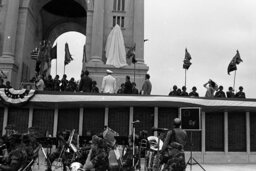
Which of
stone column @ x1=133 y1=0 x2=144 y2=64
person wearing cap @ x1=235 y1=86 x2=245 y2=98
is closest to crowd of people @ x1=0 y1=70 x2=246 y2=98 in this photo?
person wearing cap @ x1=235 y1=86 x2=245 y2=98

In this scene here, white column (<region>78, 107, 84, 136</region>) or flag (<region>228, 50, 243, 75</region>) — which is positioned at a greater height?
flag (<region>228, 50, 243, 75</region>)

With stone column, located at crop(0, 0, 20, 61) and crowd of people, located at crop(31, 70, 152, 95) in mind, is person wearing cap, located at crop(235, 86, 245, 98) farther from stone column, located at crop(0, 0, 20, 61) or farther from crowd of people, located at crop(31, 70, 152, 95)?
stone column, located at crop(0, 0, 20, 61)

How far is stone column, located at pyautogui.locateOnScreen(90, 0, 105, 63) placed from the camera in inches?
1221

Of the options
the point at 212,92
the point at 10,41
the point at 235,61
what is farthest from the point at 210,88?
the point at 10,41

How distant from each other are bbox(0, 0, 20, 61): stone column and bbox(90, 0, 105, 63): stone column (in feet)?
22.5

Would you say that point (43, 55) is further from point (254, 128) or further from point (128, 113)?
point (254, 128)

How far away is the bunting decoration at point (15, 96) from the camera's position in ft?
55.4

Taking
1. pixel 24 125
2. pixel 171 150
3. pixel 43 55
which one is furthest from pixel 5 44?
pixel 171 150

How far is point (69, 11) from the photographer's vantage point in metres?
45.1

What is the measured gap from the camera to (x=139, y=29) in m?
32.3

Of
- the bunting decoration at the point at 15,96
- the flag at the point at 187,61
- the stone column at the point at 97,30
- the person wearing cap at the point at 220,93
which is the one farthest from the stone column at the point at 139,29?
the bunting decoration at the point at 15,96

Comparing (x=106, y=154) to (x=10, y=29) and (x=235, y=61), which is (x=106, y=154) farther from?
(x=10, y=29)

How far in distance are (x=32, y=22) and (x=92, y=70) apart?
1021 centimetres

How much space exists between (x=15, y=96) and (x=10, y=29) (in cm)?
1590
